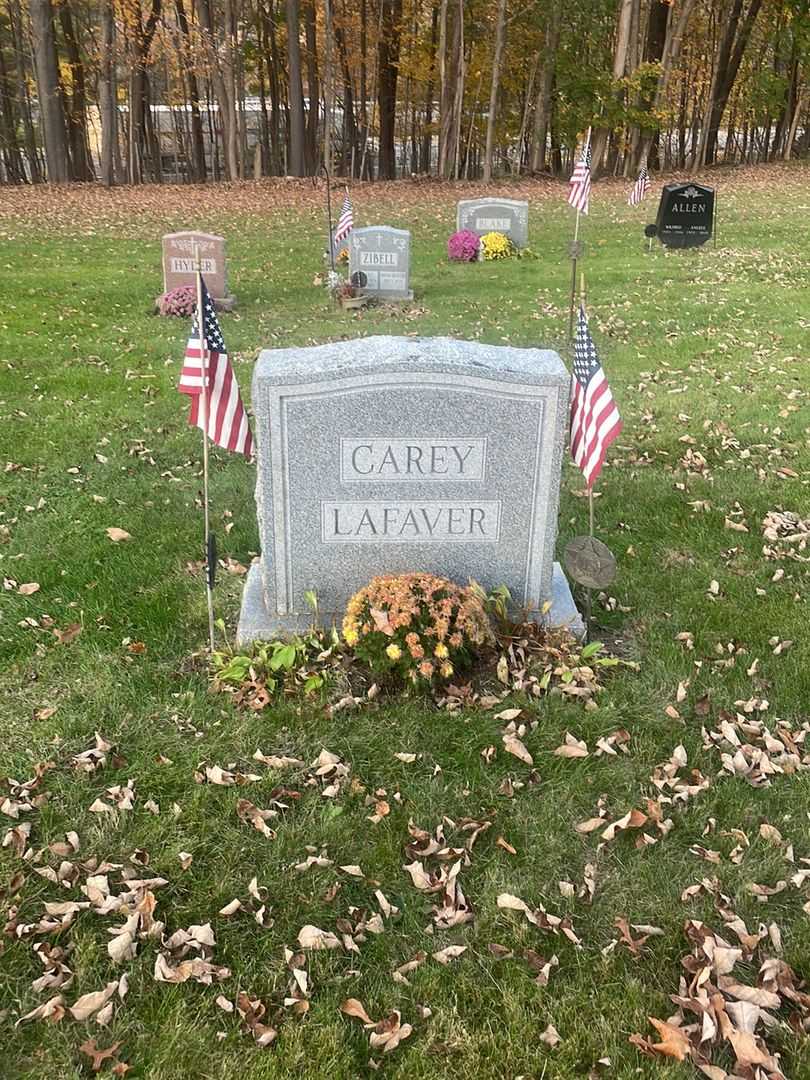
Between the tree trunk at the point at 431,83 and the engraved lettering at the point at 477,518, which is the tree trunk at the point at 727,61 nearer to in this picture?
the tree trunk at the point at 431,83

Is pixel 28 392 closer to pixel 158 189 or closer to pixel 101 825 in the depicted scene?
pixel 101 825

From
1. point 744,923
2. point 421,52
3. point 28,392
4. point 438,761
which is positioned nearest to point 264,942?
point 438,761

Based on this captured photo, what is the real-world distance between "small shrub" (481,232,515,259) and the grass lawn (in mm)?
9273

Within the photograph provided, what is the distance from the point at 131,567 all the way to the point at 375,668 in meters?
2.40

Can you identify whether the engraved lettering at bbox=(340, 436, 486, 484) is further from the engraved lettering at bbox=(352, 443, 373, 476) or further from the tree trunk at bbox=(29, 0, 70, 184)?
the tree trunk at bbox=(29, 0, 70, 184)

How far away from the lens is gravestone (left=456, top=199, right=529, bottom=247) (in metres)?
19.3

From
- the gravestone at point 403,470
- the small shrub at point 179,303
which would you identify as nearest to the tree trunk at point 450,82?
the small shrub at point 179,303

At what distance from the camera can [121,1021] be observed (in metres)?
3.13

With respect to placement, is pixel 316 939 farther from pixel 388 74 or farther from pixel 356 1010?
pixel 388 74

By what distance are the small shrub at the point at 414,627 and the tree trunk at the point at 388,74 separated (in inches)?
→ 1355

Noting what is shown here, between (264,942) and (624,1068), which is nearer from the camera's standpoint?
(624,1068)

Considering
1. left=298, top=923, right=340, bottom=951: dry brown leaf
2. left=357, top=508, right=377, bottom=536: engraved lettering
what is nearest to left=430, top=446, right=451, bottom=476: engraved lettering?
left=357, top=508, right=377, bottom=536: engraved lettering

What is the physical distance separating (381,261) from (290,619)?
11058 mm

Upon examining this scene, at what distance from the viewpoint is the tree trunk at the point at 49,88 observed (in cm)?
2603
